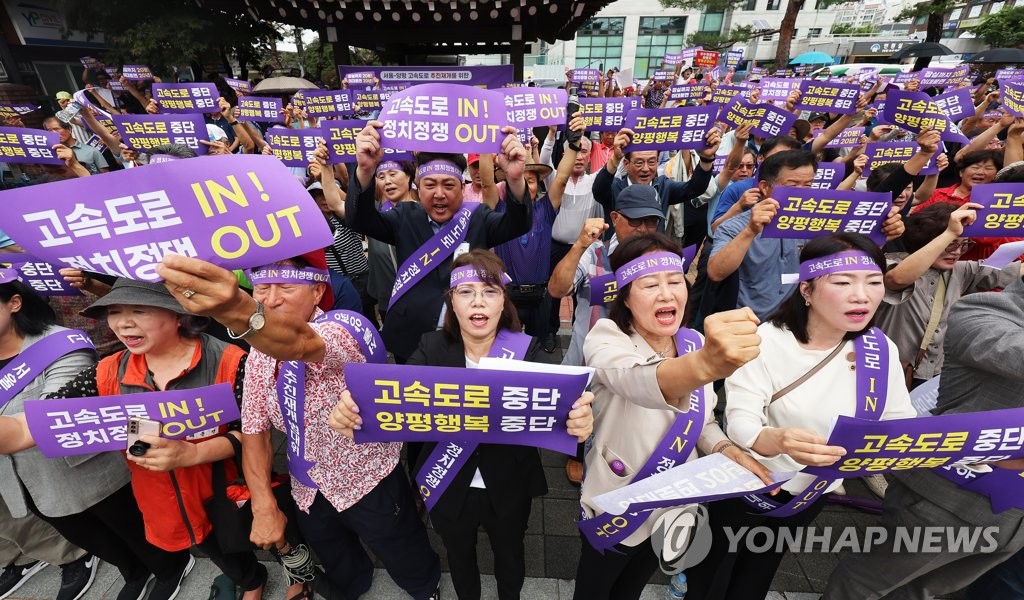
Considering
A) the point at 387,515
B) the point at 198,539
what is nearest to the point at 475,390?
the point at 387,515

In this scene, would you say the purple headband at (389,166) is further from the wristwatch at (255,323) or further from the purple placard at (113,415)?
the wristwatch at (255,323)

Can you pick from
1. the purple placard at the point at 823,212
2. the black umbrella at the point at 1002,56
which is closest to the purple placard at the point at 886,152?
the purple placard at the point at 823,212

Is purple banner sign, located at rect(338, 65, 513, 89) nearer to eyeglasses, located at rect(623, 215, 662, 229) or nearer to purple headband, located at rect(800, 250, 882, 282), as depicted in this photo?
eyeglasses, located at rect(623, 215, 662, 229)

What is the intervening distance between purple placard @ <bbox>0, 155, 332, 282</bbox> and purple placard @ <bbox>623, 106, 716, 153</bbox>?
3.59 metres

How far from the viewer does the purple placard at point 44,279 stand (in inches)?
115

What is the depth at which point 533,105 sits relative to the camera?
4.27m

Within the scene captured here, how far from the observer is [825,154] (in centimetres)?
641

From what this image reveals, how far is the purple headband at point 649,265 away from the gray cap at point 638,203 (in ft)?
3.94

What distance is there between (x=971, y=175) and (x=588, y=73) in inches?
419

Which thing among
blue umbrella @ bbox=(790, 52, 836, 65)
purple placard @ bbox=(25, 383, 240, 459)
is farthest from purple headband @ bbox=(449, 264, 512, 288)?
blue umbrella @ bbox=(790, 52, 836, 65)

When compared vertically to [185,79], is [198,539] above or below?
below

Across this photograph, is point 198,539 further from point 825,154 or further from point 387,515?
point 825,154

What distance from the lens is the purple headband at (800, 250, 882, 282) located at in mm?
1945

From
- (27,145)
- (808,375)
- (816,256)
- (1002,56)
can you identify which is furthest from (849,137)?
(1002,56)
